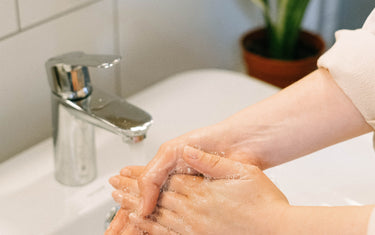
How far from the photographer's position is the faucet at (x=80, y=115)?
0.64 meters

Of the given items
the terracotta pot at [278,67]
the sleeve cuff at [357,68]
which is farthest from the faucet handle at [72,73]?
the terracotta pot at [278,67]

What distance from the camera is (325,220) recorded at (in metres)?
0.53

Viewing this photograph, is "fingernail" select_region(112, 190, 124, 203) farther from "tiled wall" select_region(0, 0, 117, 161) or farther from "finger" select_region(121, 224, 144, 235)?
"tiled wall" select_region(0, 0, 117, 161)

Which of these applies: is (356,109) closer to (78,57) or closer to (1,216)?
(78,57)

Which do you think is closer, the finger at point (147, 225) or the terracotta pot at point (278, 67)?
the finger at point (147, 225)

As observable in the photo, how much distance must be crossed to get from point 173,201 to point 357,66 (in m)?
0.23

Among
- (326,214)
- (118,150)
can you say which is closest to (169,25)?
(118,150)

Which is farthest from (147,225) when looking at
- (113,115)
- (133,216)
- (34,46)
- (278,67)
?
(278,67)

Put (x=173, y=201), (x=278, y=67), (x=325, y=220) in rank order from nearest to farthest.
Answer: (x=325, y=220) → (x=173, y=201) → (x=278, y=67)

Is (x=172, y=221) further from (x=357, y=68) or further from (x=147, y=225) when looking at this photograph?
(x=357, y=68)

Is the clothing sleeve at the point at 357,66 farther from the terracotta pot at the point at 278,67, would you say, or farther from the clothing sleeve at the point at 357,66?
the terracotta pot at the point at 278,67

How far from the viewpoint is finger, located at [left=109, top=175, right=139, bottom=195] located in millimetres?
664

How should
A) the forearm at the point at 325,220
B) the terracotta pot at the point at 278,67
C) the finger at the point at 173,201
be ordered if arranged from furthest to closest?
the terracotta pot at the point at 278,67 → the finger at the point at 173,201 → the forearm at the point at 325,220

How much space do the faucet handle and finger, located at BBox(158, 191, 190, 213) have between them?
0.15 meters
